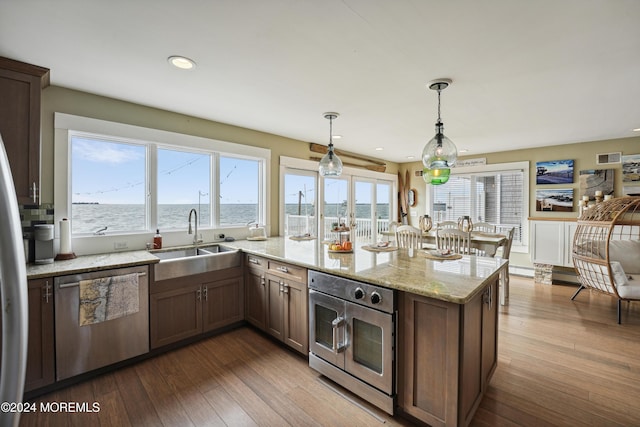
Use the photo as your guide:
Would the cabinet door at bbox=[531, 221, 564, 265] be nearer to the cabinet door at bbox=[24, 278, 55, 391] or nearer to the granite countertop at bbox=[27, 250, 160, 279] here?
the granite countertop at bbox=[27, 250, 160, 279]

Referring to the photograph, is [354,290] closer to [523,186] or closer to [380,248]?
[380,248]

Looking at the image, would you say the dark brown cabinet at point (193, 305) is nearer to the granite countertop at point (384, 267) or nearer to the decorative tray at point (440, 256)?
the granite countertop at point (384, 267)

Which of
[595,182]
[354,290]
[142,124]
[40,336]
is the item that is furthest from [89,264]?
[595,182]

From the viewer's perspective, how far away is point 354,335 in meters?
2.06

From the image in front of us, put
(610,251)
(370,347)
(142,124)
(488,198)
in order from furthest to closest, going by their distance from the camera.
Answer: (488,198)
(610,251)
(142,124)
(370,347)

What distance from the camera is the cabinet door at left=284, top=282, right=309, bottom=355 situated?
2.48 meters

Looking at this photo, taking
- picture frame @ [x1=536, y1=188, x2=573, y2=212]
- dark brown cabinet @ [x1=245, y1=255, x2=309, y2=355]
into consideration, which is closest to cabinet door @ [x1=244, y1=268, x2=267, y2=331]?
dark brown cabinet @ [x1=245, y1=255, x2=309, y2=355]

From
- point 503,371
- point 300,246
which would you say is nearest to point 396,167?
point 300,246

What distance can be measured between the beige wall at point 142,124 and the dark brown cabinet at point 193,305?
134 centimetres

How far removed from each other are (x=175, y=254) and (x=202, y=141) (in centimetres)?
139

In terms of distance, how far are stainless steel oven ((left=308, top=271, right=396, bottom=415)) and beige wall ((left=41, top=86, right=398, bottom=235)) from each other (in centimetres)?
233

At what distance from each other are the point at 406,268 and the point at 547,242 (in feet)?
14.4

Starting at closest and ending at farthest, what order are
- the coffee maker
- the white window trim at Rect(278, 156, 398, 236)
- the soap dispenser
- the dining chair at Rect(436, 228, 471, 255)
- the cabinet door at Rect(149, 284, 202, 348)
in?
the coffee maker → the cabinet door at Rect(149, 284, 202, 348) → the soap dispenser → the dining chair at Rect(436, 228, 471, 255) → the white window trim at Rect(278, 156, 398, 236)

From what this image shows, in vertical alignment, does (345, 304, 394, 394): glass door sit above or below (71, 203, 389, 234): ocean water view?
below
